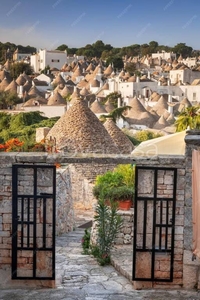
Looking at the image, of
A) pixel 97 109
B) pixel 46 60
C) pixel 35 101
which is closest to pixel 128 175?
pixel 97 109

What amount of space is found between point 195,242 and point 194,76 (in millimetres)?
95621

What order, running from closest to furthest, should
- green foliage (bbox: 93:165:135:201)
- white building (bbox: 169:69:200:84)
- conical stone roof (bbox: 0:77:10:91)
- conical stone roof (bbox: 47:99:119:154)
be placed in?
1. green foliage (bbox: 93:165:135:201)
2. conical stone roof (bbox: 47:99:119:154)
3. conical stone roof (bbox: 0:77:10:91)
4. white building (bbox: 169:69:200:84)

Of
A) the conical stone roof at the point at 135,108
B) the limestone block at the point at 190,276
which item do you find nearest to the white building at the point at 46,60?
the conical stone roof at the point at 135,108

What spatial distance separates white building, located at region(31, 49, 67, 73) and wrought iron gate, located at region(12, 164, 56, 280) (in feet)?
360

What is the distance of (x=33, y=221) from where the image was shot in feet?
21.8

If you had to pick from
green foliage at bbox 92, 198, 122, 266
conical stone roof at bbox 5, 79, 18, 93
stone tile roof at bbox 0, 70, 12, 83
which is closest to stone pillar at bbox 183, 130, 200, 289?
green foliage at bbox 92, 198, 122, 266

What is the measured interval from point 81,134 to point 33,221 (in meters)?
14.3

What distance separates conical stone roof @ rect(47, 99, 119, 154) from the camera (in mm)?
20688

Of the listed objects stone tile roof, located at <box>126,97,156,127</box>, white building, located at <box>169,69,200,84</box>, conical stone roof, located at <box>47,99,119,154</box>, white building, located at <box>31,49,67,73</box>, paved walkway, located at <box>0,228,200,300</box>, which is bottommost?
paved walkway, located at <box>0,228,200,300</box>

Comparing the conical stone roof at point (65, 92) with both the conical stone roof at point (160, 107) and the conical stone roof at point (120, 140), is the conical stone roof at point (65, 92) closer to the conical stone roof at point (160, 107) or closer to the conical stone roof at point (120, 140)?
the conical stone roof at point (160, 107)

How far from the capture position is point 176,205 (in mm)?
6613

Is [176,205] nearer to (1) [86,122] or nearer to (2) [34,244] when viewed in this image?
(2) [34,244]

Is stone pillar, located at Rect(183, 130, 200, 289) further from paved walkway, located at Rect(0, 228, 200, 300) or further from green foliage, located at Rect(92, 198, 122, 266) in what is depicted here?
green foliage, located at Rect(92, 198, 122, 266)

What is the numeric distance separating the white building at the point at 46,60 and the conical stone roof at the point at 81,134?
9516 cm
